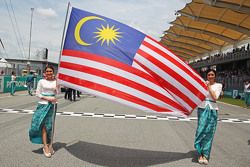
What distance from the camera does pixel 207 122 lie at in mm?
5133

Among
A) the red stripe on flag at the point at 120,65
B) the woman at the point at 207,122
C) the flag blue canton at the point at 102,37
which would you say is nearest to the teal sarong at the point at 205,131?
the woman at the point at 207,122

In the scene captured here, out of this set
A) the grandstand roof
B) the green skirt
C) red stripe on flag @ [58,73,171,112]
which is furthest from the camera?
the grandstand roof

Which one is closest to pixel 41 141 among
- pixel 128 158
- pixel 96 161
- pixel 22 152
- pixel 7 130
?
pixel 22 152

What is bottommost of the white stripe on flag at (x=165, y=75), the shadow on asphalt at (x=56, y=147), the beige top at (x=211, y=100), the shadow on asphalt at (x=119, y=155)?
the shadow on asphalt at (x=119, y=155)

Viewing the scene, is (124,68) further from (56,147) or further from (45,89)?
(56,147)

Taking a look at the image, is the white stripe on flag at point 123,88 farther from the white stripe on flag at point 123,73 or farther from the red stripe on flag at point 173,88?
the red stripe on flag at point 173,88

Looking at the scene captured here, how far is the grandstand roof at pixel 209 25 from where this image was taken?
84.0 ft

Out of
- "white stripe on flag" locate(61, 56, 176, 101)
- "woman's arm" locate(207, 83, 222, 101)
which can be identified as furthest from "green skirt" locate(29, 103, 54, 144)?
"woman's arm" locate(207, 83, 222, 101)

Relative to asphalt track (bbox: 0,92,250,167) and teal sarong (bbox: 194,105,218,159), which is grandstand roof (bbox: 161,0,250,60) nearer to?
asphalt track (bbox: 0,92,250,167)

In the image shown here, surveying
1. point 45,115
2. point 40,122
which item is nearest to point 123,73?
point 45,115

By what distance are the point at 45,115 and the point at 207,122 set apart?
9.00ft

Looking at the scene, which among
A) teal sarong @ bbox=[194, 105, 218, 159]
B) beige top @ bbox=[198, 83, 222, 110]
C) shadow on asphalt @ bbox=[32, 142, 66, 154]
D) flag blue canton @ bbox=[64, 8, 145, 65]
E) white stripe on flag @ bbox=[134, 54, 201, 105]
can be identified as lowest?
shadow on asphalt @ bbox=[32, 142, 66, 154]

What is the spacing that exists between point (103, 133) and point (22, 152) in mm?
2462

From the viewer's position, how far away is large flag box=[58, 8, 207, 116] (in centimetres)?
483
